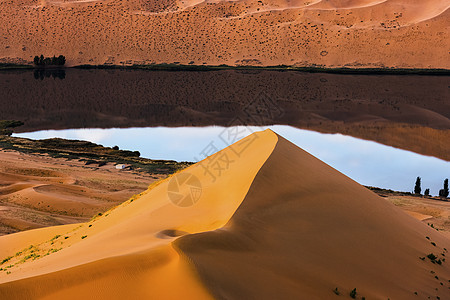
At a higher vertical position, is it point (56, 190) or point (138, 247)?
point (56, 190)

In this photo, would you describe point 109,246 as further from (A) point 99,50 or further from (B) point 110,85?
(A) point 99,50

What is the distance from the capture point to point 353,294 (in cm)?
682

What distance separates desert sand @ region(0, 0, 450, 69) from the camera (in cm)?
7688

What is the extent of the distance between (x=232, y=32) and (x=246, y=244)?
81516 mm

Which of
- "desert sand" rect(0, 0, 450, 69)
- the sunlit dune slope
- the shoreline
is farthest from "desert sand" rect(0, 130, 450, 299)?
"desert sand" rect(0, 0, 450, 69)

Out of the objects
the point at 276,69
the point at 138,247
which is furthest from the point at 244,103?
the point at 138,247

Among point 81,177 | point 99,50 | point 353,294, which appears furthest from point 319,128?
point 99,50

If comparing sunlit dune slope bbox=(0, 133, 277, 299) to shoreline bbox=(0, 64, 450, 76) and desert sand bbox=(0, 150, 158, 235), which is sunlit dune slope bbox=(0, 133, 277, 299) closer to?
desert sand bbox=(0, 150, 158, 235)

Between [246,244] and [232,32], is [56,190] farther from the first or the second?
[232,32]

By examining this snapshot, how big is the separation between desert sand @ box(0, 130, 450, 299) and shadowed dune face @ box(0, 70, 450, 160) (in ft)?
65.6

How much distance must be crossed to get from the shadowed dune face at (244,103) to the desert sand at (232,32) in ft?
59.3

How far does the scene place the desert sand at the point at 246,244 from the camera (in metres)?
5.85

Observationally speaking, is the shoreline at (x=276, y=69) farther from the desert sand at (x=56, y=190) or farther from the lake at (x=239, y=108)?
Answer: the desert sand at (x=56, y=190)

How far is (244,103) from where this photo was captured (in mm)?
42344
